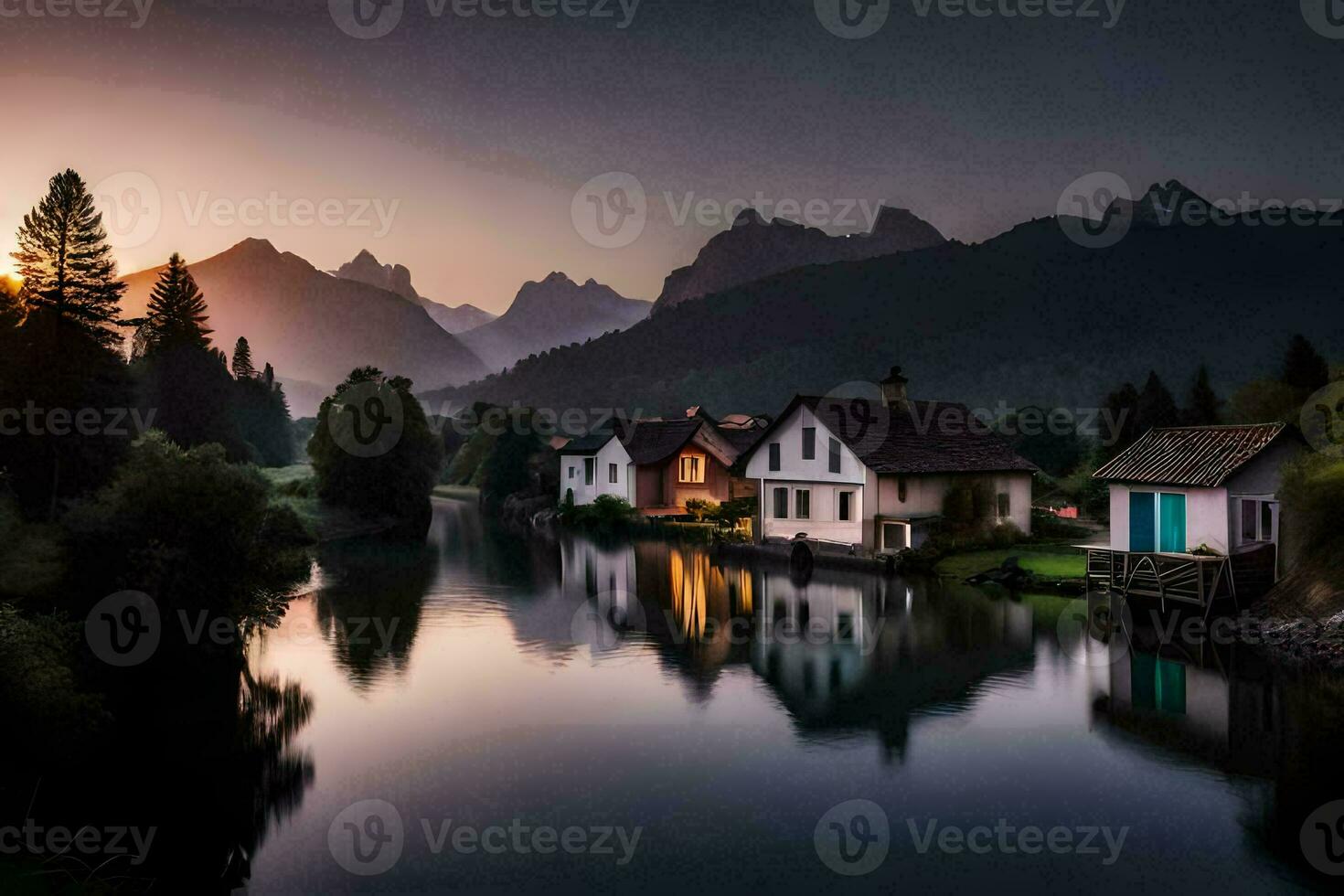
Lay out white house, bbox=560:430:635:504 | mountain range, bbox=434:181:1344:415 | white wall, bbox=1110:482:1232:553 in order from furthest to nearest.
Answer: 1. mountain range, bbox=434:181:1344:415
2. white house, bbox=560:430:635:504
3. white wall, bbox=1110:482:1232:553

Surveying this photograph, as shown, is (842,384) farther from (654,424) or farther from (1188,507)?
(1188,507)

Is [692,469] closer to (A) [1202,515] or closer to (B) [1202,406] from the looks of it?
(B) [1202,406]

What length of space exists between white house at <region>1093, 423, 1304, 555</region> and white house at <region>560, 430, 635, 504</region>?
33415mm

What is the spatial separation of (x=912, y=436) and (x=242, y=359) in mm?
99210

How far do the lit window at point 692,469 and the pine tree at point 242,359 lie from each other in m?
A: 76.4

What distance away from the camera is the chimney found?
146ft

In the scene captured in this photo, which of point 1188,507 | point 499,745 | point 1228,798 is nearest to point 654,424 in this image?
point 1188,507

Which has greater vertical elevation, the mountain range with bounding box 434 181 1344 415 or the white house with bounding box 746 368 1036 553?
the mountain range with bounding box 434 181 1344 415

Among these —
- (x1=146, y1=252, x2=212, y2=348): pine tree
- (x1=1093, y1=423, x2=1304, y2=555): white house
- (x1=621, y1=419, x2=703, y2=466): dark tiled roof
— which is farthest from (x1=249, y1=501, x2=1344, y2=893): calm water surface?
(x1=146, y1=252, x2=212, y2=348): pine tree

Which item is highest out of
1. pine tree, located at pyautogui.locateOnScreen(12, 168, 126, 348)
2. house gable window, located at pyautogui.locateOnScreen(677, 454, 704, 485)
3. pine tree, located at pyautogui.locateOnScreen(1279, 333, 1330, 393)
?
pine tree, located at pyautogui.locateOnScreen(12, 168, 126, 348)

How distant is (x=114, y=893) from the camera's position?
1152cm

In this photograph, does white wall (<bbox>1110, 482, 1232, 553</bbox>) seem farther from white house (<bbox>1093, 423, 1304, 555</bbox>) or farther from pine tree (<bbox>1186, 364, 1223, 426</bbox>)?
pine tree (<bbox>1186, 364, 1223, 426</bbox>)

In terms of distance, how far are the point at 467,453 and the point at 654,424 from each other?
59.4 m

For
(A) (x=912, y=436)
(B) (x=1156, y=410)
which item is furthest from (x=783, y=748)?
(B) (x=1156, y=410)
